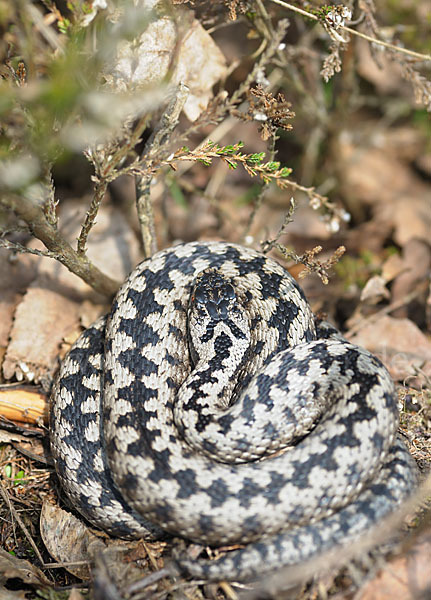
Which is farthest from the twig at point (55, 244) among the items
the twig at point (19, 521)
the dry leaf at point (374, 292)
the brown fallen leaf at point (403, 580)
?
the brown fallen leaf at point (403, 580)

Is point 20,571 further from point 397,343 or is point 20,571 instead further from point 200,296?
point 397,343

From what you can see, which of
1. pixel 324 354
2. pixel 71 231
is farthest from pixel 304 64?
pixel 324 354

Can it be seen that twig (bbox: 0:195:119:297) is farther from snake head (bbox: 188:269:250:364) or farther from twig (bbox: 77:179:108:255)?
snake head (bbox: 188:269:250:364)

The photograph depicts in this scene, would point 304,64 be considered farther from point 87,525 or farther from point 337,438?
point 87,525

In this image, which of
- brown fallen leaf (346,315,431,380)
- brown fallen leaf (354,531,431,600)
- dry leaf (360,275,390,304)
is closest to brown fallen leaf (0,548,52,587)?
brown fallen leaf (354,531,431,600)

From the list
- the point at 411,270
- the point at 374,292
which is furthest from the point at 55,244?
the point at 411,270
